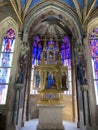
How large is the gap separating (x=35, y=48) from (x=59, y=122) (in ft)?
28.4

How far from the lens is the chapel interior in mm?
7117

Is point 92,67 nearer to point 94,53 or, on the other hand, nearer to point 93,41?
point 94,53

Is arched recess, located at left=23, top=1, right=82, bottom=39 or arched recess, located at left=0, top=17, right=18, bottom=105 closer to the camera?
arched recess, located at left=0, top=17, right=18, bottom=105

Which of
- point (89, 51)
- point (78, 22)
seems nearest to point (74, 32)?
point (78, 22)

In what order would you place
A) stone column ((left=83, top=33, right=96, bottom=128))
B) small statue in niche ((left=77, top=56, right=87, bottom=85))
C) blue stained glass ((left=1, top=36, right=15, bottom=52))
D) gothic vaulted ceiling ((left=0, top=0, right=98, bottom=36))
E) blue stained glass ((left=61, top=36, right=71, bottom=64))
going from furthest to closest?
blue stained glass ((left=61, top=36, right=71, bottom=64))
blue stained glass ((left=1, top=36, right=15, bottom=52))
gothic vaulted ceiling ((left=0, top=0, right=98, bottom=36))
small statue in niche ((left=77, top=56, right=87, bottom=85))
stone column ((left=83, top=33, right=96, bottom=128))

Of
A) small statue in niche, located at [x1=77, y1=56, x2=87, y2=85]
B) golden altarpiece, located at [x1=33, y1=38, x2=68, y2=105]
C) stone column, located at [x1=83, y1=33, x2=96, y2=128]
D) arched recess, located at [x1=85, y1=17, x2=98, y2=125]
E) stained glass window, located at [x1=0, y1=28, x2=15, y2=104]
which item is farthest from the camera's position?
stained glass window, located at [x1=0, y1=28, x2=15, y2=104]

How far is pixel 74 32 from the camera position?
31.9ft

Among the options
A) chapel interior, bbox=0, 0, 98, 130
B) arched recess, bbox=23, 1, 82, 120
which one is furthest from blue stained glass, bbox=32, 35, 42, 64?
arched recess, bbox=23, 1, 82, 120

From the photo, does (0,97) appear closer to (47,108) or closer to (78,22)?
(47,108)

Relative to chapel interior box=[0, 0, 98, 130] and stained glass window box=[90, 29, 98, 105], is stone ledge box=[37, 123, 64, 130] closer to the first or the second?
chapel interior box=[0, 0, 98, 130]

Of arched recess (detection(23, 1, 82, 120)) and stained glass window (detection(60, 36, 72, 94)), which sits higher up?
arched recess (detection(23, 1, 82, 120))

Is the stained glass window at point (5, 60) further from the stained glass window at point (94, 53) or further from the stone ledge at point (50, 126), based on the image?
the stained glass window at point (94, 53)

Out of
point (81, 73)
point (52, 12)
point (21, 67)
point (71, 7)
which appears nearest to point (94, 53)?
point (81, 73)

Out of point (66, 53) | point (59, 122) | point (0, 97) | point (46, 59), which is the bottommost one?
point (59, 122)
